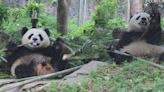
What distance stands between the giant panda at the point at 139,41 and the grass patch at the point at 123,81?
121 cm

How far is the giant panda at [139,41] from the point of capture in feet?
26.4

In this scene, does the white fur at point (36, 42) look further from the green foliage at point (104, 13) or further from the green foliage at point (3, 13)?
the green foliage at point (104, 13)

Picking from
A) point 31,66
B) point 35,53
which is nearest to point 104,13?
point 35,53

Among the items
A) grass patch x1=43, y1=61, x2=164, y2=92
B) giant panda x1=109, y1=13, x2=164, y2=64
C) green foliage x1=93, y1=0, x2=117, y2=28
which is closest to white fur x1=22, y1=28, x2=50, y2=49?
grass patch x1=43, y1=61, x2=164, y2=92

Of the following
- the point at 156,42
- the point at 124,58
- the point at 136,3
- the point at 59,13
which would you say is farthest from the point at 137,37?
the point at 136,3

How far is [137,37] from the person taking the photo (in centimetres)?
836

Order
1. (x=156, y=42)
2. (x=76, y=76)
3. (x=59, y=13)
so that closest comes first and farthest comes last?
(x=76, y=76), (x=156, y=42), (x=59, y=13)

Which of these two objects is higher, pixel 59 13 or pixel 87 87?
pixel 59 13

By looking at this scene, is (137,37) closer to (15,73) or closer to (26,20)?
(15,73)

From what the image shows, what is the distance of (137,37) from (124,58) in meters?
1.01

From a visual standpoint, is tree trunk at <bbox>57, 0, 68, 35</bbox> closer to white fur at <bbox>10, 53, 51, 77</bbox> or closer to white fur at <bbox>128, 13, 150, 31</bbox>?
white fur at <bbox>128, 13, 150, 31</bbox>

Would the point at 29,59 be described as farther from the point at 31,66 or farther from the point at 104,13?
the point at 104,13

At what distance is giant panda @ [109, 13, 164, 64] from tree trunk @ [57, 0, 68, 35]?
215 centimetres

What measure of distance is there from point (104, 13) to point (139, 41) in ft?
17.4
